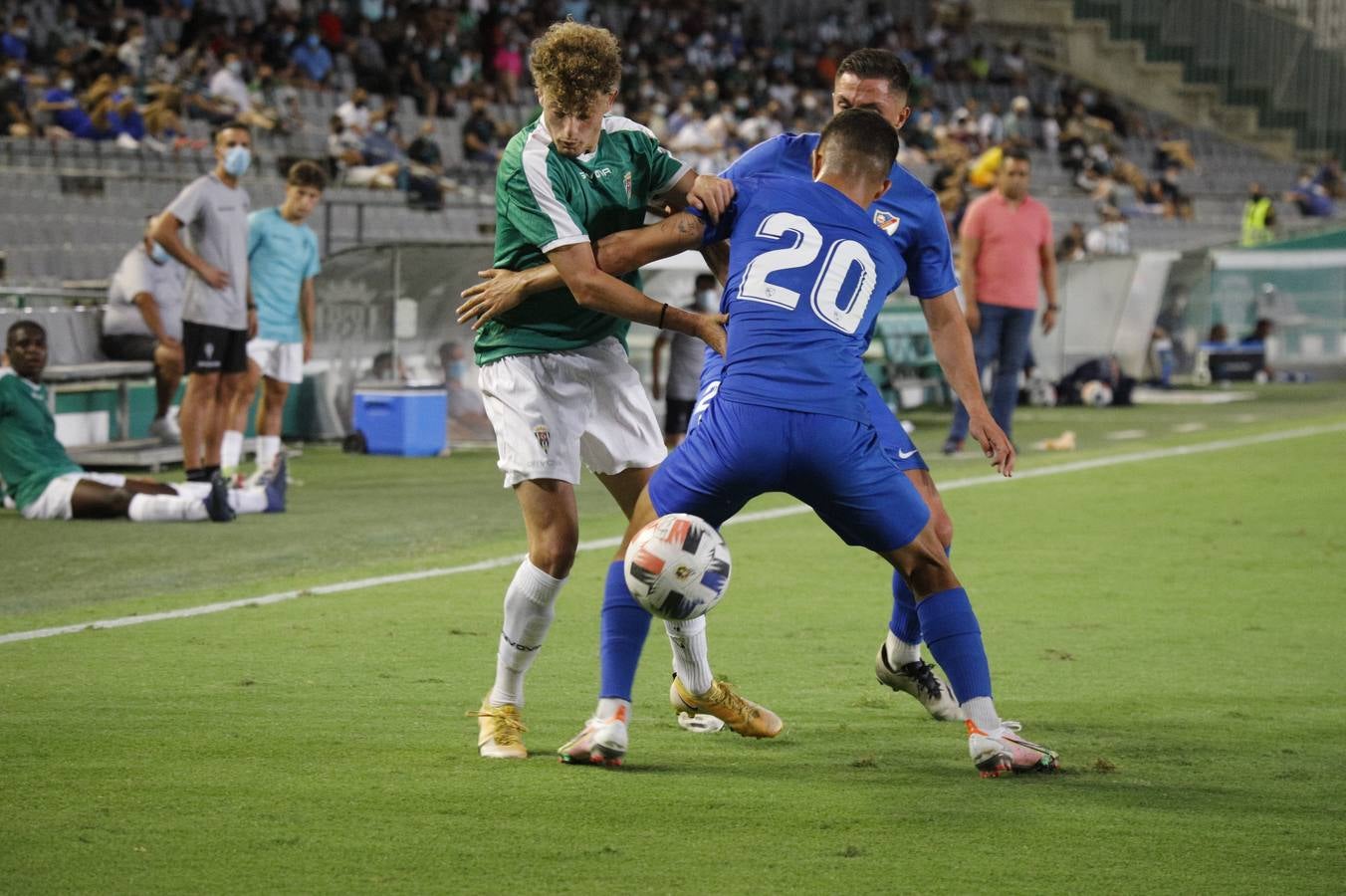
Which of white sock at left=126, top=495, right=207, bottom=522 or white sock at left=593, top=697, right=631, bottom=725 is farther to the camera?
white sock at left=126, top=495, right=207, bottom=522

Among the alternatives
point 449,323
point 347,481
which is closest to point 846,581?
point 347,481

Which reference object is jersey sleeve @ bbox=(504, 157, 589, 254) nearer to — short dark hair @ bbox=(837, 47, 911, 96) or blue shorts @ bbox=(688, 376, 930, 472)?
blue shorts @ bbox=(688, 376, 930, 472)

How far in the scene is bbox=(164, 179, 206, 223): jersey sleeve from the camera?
39.2 ft

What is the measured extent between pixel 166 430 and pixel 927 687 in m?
9.95

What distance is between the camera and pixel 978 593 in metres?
8.63

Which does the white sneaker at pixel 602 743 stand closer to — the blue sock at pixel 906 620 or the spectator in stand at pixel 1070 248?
the blue sock at pixel 906 620

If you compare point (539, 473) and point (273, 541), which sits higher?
point (539, 473)

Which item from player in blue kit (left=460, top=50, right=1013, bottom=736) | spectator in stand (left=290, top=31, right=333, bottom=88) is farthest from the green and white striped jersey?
spectator in stand (left=290, top=31, right=333, bottom=88)

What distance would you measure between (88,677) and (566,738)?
6.12ft

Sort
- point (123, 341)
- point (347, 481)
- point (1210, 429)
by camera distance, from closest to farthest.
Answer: point (347, 481) → point (123, 341) → point (1210, 429)

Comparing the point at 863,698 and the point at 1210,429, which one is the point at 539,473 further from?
the point at 1210,429

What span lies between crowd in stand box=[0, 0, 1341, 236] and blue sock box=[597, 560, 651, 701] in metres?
13.6

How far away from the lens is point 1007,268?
14.1 m

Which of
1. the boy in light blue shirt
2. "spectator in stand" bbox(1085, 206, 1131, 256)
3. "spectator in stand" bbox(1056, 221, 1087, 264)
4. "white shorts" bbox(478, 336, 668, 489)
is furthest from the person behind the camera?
"spectator in stand" bbox(1085, 206, 1131, 256)
